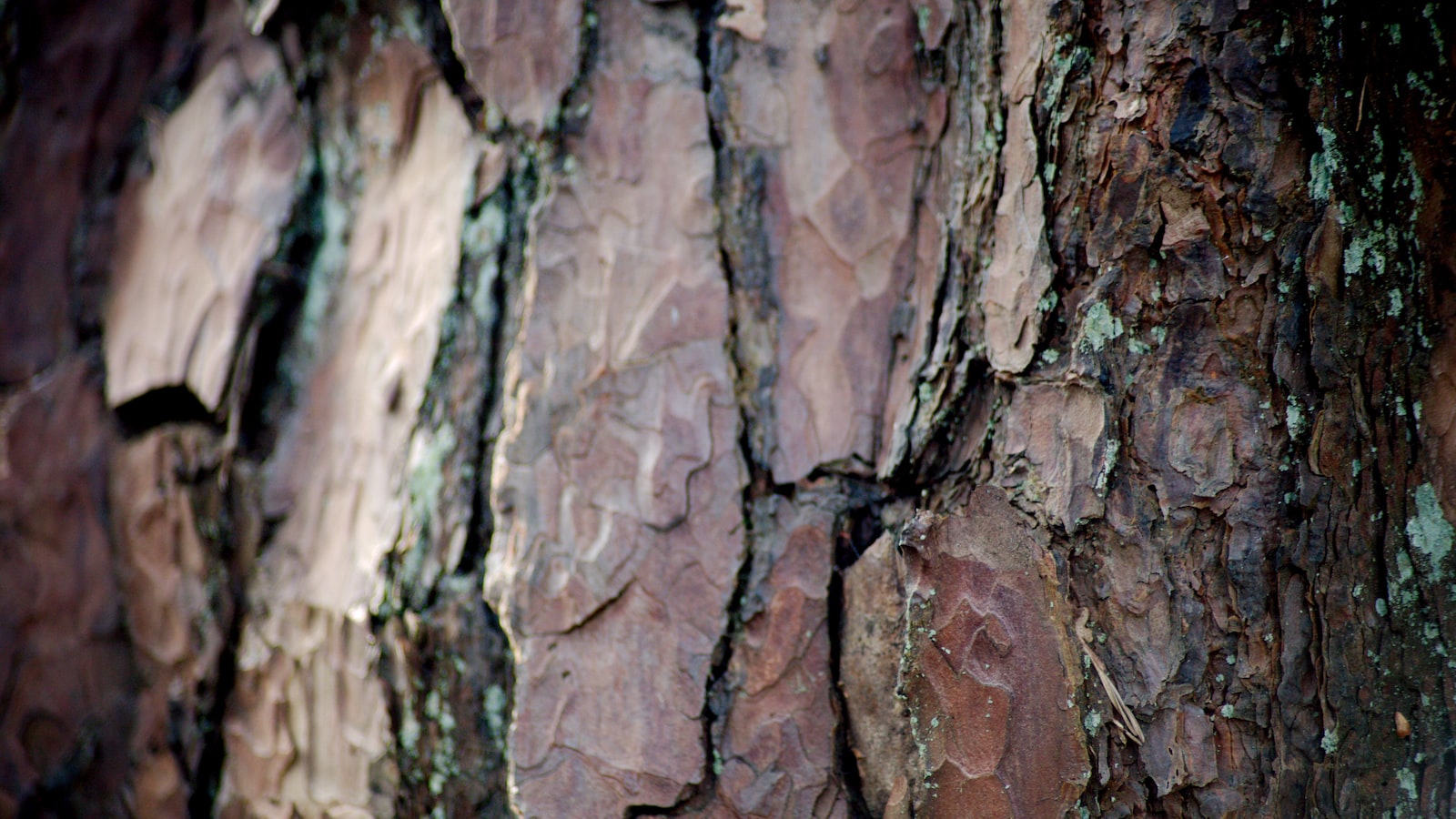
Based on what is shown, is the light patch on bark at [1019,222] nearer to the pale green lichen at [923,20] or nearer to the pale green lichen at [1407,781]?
the pale green lichen at [923,20]

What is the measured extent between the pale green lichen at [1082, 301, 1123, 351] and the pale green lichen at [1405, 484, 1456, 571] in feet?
1.00

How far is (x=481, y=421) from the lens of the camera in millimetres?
852

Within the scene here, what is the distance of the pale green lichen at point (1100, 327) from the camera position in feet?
2.24

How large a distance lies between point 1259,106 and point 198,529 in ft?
4.06

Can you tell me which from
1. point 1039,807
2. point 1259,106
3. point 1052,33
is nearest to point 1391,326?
point 1259,106

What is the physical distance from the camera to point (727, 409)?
0.82m

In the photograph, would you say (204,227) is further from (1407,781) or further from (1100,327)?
(1407,781)

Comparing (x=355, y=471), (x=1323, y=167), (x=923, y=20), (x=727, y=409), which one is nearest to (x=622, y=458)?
(x=727, y=409)

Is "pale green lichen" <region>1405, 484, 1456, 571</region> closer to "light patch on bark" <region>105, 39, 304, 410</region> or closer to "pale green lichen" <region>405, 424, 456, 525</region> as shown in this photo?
"pale green lichen" <region>405, 424, 456, 525</region>

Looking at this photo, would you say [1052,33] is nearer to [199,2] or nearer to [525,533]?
[525,533]

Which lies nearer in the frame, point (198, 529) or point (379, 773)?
point (379, 773)

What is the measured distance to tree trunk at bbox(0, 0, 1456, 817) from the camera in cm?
67

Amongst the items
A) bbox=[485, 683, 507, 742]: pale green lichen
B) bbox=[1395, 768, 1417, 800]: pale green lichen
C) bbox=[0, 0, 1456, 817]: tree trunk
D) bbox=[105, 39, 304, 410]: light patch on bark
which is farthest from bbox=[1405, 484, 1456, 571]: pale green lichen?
bbox=[105, 39, 304, 410]: light patch on bark

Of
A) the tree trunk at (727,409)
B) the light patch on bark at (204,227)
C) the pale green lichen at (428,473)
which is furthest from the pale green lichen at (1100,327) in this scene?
the light patch on bark at (204,227)
